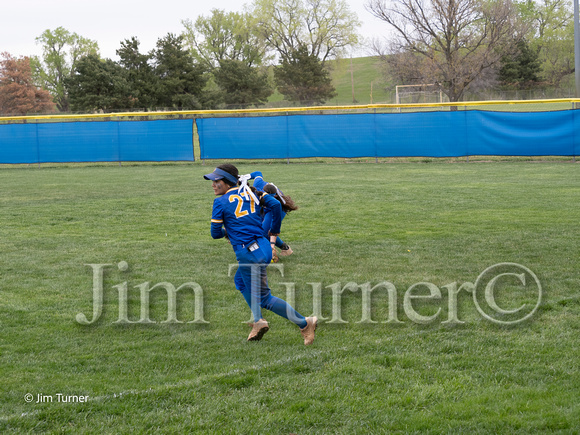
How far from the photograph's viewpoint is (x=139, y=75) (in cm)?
4938

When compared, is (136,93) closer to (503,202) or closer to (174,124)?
(174,124)

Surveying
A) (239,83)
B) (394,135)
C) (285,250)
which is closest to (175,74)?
(239,83)

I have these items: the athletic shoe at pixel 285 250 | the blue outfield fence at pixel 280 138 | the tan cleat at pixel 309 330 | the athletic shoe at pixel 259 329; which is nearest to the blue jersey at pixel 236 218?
the athletic shoe at pixel 259 329

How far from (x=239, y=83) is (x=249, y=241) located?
52.6 metres

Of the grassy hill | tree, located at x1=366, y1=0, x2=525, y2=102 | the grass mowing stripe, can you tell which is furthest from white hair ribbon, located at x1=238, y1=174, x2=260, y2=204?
the grassy hill

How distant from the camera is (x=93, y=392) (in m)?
4.13

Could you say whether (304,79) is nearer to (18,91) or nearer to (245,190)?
(18,91)

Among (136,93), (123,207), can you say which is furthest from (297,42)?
(123,207)

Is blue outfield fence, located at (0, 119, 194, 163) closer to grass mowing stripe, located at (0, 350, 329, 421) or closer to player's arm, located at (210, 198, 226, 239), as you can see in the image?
player's arm, located at (210, 198, 226, 239)

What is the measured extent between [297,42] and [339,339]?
219 feet

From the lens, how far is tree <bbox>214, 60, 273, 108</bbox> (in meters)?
55.8

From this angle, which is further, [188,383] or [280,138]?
[280,138]

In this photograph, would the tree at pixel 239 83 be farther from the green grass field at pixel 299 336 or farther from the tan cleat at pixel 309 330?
the tan cleat at pixel 309 330

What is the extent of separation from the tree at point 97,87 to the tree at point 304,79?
19.1m
